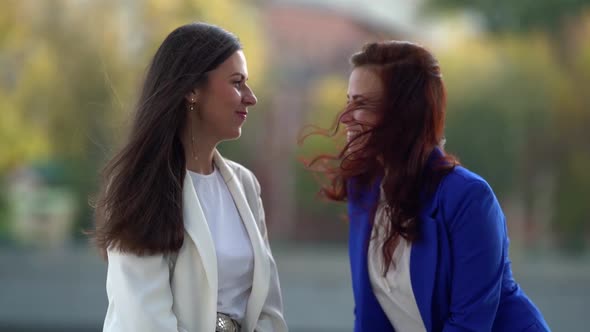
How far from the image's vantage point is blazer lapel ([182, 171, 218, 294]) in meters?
1.84

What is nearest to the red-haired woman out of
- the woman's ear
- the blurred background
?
the woman's ear

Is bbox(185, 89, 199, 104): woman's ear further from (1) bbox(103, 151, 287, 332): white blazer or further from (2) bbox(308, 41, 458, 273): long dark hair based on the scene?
(2) bbox(308, 41, 458, 273): long dark hair

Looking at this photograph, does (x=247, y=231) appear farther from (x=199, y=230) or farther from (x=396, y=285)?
(x=396, y=285)

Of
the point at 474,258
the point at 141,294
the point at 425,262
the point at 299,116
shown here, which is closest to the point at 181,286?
the point at 141,294

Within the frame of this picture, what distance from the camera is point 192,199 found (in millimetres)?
1900

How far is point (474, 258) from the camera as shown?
1.83 metres

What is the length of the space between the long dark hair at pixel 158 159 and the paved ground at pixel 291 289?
647cm

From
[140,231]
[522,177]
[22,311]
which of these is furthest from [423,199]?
[522,177]

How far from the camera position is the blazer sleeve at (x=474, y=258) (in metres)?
1.82

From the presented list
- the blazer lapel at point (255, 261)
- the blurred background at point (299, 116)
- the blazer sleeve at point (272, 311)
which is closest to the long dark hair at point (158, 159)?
the blazer lapel at point (255, 261)

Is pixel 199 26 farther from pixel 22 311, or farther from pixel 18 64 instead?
pixel 18 64

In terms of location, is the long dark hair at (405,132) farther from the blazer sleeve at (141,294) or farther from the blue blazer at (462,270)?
the blazer sleeve at (141,294)

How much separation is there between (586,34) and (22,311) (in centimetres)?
825

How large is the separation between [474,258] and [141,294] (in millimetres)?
748
